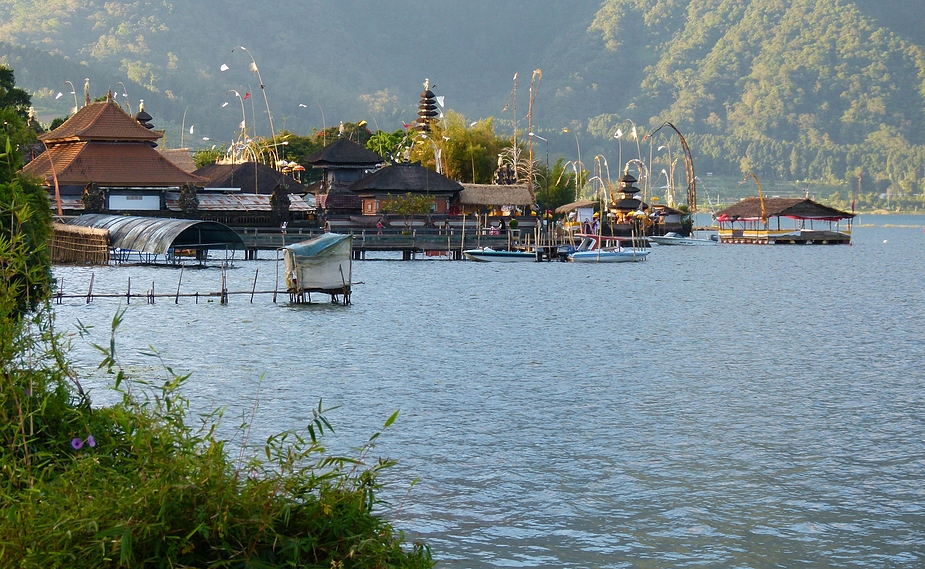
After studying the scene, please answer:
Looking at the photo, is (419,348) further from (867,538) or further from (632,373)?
(867,538)

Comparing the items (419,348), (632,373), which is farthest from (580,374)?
(419,348)

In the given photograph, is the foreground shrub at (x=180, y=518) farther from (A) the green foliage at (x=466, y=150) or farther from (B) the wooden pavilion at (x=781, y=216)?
(B) the wooden pavilion at (x=781, y=216)

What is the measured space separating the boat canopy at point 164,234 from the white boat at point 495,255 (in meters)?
17.8

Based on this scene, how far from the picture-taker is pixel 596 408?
25875mm

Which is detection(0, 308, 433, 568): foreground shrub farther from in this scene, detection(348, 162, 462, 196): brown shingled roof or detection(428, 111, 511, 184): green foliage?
detection(428, 111, 511, 184): green foliage

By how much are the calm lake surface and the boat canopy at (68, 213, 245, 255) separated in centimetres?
262

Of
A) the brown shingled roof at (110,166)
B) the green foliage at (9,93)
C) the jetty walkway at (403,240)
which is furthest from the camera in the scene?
the brown shingled roof at (110,166)

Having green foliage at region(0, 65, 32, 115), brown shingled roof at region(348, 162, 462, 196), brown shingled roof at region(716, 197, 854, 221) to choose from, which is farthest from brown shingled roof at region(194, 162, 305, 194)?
brown shingled roof at region(716, 197, 854, 221)

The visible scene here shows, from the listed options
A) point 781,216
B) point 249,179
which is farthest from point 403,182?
point 781,216

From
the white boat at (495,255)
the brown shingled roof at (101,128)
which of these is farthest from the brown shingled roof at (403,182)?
the brown shingled roof at (101,128)

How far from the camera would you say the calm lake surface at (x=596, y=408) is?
52.1ft

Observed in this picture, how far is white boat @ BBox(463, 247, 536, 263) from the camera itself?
8069cm

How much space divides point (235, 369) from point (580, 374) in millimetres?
9290

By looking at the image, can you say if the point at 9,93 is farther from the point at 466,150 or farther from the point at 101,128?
the point at 466,150
